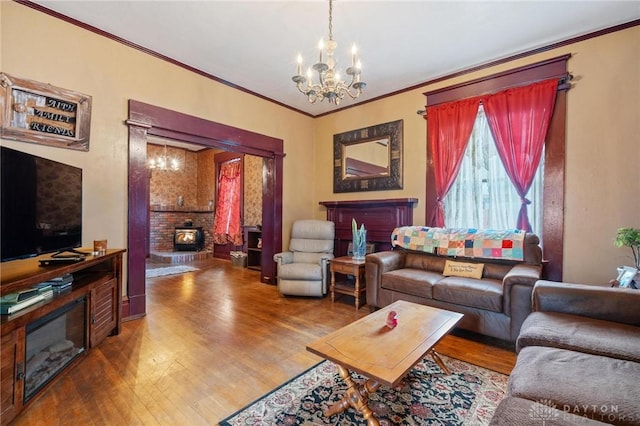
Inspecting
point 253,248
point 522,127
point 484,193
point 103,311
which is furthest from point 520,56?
point 253,248

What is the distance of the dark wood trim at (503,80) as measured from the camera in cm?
292

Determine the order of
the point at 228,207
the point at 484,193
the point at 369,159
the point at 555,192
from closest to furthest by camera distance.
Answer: the point at 555,192, the point at 484,193, the point at 369,159, the point at 228,207

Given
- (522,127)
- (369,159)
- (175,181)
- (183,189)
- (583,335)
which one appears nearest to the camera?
(583,335)

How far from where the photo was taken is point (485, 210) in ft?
11.0

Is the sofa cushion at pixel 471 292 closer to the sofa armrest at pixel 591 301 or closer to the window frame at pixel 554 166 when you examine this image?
the sofa armrest at pixel 591 301

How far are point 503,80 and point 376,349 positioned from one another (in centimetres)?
338

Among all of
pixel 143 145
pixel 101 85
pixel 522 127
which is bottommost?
pixel 143 145

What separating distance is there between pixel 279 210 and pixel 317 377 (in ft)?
9.70

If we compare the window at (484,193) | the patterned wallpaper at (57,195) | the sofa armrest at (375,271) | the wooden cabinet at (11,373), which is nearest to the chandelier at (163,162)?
the patterned wallpaper at (57,195)

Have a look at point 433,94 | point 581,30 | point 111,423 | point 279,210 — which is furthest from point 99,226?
point 581,30

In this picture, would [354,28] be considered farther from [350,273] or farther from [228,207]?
[228,207]

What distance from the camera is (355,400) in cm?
151

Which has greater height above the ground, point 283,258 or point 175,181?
point 175,181

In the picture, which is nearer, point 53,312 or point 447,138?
point 53,312
